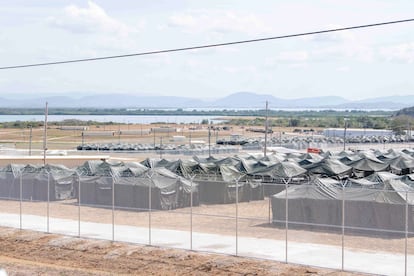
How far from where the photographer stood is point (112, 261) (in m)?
23.2

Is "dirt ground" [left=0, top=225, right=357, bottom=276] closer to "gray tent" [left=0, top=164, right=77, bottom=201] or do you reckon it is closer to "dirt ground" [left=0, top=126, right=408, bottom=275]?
"dirt ground" [left=0, top=126, right=408, bottom=275]

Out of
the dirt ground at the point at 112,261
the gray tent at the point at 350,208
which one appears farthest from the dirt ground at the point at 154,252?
the gray tent at the point at 350,208

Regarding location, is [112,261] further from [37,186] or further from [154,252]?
[37,186]

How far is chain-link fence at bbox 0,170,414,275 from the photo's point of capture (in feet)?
73.4

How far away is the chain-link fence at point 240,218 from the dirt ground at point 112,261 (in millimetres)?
713

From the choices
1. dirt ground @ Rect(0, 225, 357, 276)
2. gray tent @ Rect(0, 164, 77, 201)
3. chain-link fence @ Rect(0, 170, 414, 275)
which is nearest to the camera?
dirt ground @ Rect(0, 225, 357, 276)

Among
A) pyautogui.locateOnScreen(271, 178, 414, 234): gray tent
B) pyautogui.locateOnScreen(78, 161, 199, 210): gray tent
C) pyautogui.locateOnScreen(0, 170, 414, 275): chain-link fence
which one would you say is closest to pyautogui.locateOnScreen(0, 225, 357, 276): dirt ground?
pyautogui.locateOnScreen(0, 170, 414, 275): chain-link fence

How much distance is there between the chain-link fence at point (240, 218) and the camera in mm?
22359

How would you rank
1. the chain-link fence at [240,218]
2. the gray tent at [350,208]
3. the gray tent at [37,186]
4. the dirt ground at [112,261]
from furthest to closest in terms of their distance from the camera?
the gray tent at [37,186] < the gray tent at [350,208] < the chain-link fence at [240,218] < the dirt ground at [112,261]

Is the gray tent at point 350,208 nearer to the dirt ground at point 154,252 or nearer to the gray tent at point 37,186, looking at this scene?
the dirt ground at point 154,252

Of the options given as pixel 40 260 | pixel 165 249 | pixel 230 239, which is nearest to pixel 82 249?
pixel 40 260

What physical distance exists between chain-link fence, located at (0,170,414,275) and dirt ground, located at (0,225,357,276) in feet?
2.34

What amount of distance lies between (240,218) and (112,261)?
17.3ft

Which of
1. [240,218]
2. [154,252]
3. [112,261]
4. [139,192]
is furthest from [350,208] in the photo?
[139,192]
